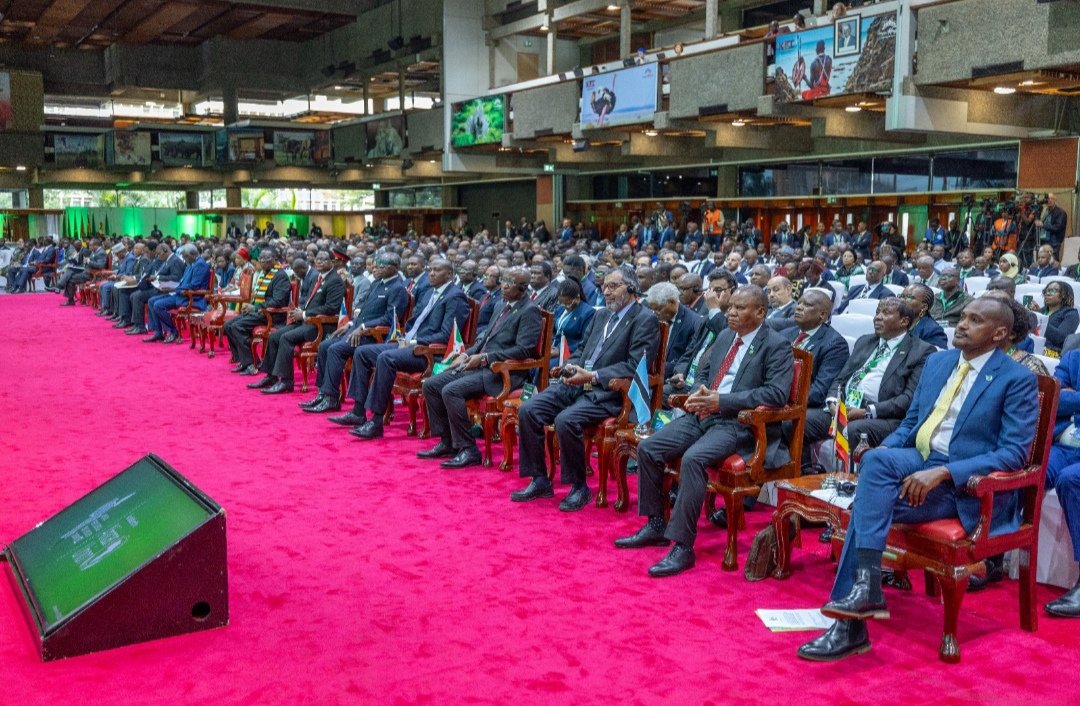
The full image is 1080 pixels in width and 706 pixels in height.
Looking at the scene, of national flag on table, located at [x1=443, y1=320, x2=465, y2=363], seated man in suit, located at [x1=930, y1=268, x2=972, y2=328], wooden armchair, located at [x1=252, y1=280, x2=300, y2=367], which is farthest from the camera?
wooden armchair, located at [x1=252, y1=280, x2=300, y2=367]

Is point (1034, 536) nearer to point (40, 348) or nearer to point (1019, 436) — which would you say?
point (1019, 436)

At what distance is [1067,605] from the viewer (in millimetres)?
3730

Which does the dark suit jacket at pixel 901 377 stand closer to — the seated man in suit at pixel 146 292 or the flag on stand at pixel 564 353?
the flag on stand at pixel 564 353

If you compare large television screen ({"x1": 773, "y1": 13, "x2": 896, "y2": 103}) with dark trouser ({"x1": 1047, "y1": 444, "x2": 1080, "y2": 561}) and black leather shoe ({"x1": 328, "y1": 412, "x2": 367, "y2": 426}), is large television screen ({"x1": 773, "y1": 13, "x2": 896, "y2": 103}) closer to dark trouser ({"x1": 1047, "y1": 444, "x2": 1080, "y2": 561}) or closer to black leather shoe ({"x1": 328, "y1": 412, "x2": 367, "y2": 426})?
black leather shoe ({"x1": 328, "y1": 412, "x2": 367, "y2": 426})

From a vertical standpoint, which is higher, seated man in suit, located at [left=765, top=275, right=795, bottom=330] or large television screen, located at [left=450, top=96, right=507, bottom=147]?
large television screen, located at [left=450, top=96, right=507, bottom=147]

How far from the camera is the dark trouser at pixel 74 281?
18344 mm

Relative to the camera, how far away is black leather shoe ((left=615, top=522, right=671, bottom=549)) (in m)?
4.57

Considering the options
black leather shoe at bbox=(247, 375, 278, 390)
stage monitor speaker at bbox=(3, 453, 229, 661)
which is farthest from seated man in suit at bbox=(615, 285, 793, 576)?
black leather shoe at bbox=(247, 375, 278, 390)

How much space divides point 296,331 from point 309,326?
0.12m

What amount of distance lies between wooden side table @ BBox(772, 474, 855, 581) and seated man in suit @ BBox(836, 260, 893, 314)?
205 inches

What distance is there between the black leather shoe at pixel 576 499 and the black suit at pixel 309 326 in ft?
13.6

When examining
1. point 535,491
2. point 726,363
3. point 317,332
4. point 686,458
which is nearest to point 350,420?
point 317,332

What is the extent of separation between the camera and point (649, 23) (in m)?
23.2

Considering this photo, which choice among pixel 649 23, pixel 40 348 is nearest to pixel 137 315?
pixel 40 348
